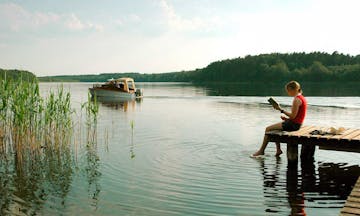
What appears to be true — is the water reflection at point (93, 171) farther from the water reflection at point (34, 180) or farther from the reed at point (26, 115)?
the reed at point (26, 115)

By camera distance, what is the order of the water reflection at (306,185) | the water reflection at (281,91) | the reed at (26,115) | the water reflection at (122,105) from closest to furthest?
the water reflection at (306,185) < the reed at (26,115) < the water reflection at (122,105) < the water reflection at (281,91)

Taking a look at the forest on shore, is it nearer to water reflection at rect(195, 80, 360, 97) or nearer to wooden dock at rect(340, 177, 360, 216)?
water reflection at rect(195, 80, 360, 97)

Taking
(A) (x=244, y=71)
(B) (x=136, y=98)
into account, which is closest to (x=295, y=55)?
(A) (x=244, y=71)

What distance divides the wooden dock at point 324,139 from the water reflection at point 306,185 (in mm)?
821

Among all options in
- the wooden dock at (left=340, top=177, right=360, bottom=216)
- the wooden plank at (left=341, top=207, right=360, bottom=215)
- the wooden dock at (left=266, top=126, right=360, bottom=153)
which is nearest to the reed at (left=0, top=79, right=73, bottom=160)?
the wooden dock at (left=266, top=126, right=360, bottom=153)

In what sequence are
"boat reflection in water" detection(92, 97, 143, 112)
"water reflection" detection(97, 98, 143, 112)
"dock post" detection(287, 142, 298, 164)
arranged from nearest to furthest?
"dock post" detection(287, 142, 298, 164) < "water reflection" detection(97, 98, 143, 112) < "boat reflection in water" detection(92, 97, 143, 112)

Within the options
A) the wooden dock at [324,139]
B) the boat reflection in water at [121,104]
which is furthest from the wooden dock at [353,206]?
the boat reflection in water at [121,104]

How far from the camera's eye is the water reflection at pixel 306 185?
8.93 m

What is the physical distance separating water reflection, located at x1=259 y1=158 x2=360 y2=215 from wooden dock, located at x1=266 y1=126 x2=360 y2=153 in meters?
0.82

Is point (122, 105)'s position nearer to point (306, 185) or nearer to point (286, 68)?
point (306, 185)

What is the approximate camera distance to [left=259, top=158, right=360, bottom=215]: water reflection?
8930mm

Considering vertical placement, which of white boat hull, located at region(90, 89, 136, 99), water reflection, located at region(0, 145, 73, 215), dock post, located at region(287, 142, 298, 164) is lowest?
water reflection, located at region(0, 145, 73, 215)

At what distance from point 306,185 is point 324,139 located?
187cm

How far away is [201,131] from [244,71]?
129912 mm
